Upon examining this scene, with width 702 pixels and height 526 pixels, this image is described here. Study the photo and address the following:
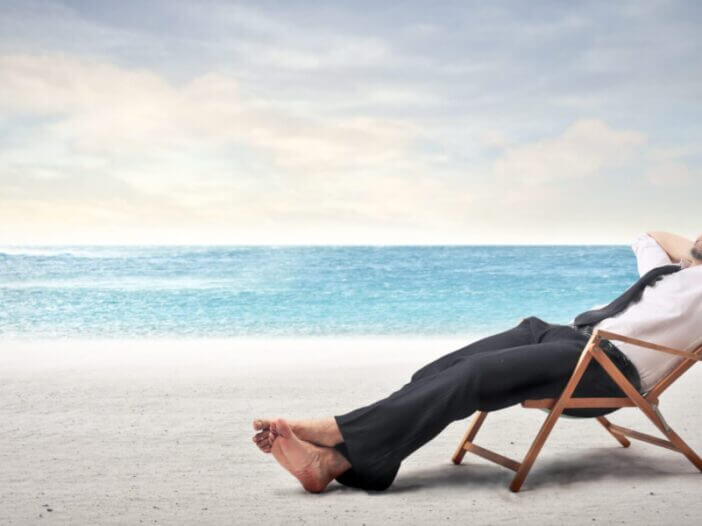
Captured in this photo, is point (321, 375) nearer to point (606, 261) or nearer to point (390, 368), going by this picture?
point (390, 368)

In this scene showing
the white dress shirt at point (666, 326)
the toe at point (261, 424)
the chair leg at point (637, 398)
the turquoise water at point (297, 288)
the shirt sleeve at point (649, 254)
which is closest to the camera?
the toe at point (261, 424)

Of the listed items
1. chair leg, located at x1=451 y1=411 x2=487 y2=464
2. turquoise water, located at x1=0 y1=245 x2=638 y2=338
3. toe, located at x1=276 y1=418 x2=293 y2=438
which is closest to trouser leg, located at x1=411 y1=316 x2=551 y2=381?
chair leg, located at x1=451 y1=411 x2=487 y2=464

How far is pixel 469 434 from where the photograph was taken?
3133 millimetres

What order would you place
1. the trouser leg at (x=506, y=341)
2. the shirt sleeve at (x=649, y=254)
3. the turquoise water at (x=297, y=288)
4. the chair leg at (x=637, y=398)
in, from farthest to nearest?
1. the turquoise water at (x=297, y=288)
2. the shirt sleeve at (x=649, y=254)
3. the trouser leg at (x=506, y=341)
4. the chair leg at (x=637, y=398)

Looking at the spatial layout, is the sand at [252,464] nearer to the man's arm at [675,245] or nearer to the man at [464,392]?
the man at [464,392]

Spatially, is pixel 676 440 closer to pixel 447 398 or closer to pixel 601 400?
pixel 601 400

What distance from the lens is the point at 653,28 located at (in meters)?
Result: 18.6

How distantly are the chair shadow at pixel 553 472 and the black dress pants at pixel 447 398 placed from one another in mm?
232

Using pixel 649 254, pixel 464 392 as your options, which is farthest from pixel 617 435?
pixel 464 392

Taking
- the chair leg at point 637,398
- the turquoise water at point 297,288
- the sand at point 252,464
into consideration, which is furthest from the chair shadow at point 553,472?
the turquoise water at point 297,288

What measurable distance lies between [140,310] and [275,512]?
40.0 feet

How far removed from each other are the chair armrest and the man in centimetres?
8

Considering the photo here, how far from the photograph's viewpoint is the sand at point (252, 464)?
2.54 meters

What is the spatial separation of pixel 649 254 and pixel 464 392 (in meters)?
1.24
